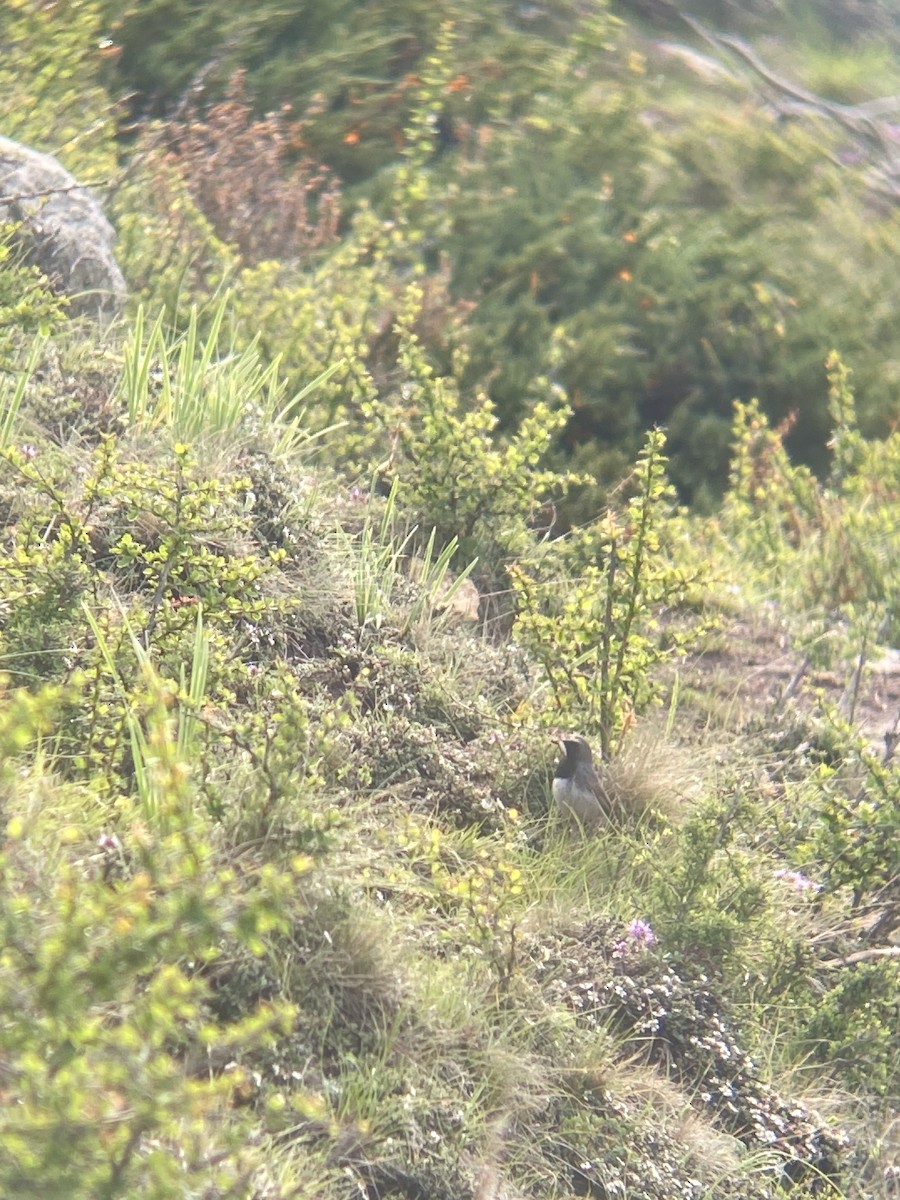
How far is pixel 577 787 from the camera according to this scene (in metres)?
3.71

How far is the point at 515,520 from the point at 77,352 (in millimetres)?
1504

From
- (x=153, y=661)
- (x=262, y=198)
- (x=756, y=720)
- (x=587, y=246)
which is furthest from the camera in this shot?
(x=587, y=246)

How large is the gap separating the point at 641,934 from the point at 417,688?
925 millimetres

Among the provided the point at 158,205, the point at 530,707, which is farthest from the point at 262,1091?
the point at 158,205

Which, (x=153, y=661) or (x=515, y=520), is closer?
(x=153, y=661)

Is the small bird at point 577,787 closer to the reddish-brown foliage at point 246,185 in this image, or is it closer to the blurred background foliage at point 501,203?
the blurred background foliage at point 501,203

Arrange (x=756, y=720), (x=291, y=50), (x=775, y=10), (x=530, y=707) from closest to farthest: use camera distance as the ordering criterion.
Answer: (x=530, y=707) → (x=756, y=720) → (x=291, y=50) → (x=775, y=10)

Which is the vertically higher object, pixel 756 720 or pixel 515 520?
pixel 515 520

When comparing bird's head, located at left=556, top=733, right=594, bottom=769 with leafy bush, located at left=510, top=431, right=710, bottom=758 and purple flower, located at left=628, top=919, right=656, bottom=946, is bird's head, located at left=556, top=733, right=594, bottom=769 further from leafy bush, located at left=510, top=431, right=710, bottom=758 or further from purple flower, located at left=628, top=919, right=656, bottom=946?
purple flower, located at left=628, top=919, right=656, bottom=946

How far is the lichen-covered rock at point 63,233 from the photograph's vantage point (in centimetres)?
470

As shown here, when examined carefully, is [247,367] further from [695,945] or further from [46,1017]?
[46,1017]

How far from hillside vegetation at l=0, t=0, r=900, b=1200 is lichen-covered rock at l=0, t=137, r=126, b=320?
4.0 inches

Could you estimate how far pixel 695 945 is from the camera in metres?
3.42

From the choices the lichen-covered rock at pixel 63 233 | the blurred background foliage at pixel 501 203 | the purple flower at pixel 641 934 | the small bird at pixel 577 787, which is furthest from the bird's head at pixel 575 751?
the lichen-covered rock at pixel 63 233
